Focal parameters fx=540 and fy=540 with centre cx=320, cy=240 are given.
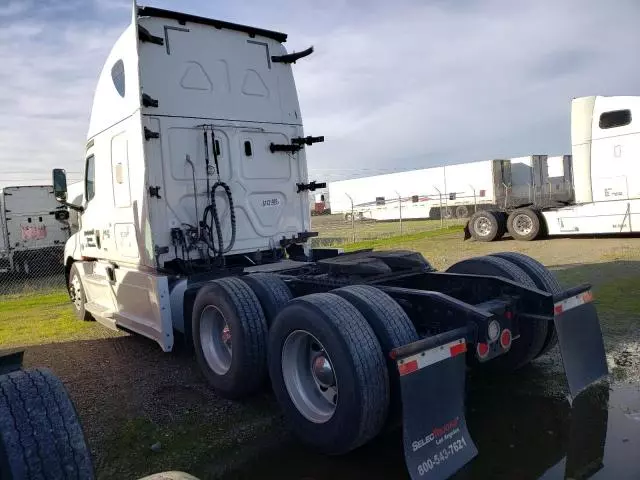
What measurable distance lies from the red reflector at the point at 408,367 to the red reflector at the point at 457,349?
1.10ft

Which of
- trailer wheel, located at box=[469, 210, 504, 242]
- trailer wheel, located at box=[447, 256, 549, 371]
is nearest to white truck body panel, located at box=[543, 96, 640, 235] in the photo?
trailer wheel, located at box=[469, 210, 504, 242]

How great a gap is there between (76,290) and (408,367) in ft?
23.0

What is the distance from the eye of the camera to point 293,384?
4.07 m

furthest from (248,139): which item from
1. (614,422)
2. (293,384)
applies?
(614,422)

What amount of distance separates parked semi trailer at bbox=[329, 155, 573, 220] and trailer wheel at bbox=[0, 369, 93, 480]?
89.7 feet

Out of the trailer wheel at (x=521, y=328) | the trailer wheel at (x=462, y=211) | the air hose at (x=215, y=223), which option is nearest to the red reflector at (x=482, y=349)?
the trailer wheel at (x=521, y=328)

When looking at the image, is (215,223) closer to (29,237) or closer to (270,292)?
(270,292)

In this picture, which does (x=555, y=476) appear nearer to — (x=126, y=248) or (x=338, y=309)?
(x=338, y=309)

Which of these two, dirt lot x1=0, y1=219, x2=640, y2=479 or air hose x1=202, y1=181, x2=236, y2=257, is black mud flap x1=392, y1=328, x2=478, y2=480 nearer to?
dirt lot x1=0, y1=219, x2=640, y2=479

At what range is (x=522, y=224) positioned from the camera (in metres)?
17.1

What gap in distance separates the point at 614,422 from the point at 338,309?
226 cm

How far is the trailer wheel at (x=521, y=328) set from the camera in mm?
4539

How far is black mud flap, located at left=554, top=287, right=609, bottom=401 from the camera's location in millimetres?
4031

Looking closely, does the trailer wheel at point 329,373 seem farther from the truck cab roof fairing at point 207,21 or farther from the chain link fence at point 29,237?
the chain link fence at point 29,237
